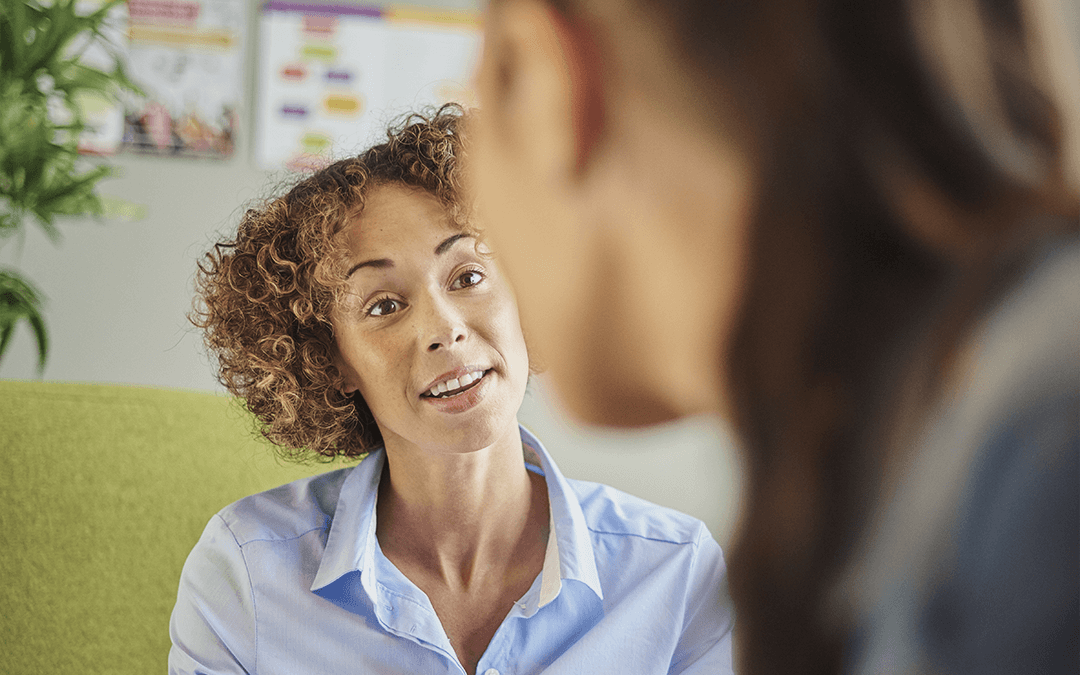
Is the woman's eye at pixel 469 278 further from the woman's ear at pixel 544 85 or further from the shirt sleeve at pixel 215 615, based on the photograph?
the woman's ear at pixel 544 85

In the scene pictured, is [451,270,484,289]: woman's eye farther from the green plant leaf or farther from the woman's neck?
the green plant leaf

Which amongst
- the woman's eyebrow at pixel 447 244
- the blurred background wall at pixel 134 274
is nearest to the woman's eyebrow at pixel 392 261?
the woman's eyebrow at pixel 447 244

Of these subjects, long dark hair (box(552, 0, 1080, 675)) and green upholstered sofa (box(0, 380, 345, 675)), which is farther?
green upholstered sofa (box(0, 380, 345, 675))

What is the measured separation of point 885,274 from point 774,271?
30 mm

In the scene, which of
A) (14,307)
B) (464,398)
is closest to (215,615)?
(464,398)

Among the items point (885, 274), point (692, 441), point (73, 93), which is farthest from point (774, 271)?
point (73, 93)

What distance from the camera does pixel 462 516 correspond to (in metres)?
1.09

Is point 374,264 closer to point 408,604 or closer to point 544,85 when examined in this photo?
point 408,604

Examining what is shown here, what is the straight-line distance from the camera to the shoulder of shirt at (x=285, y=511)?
3.43 ft

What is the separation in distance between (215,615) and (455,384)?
39 centimetres

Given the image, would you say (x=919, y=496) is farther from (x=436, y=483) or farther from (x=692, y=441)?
(x=692, y=441)

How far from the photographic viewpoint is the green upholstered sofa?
1162 mm

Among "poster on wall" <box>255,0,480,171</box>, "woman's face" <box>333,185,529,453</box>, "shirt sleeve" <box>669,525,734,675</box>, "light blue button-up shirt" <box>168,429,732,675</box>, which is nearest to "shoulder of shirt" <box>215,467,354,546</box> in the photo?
"light blue button-up shirt" <box>168,429,732,675</box>

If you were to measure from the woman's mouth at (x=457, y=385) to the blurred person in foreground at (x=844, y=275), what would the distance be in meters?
0.69
